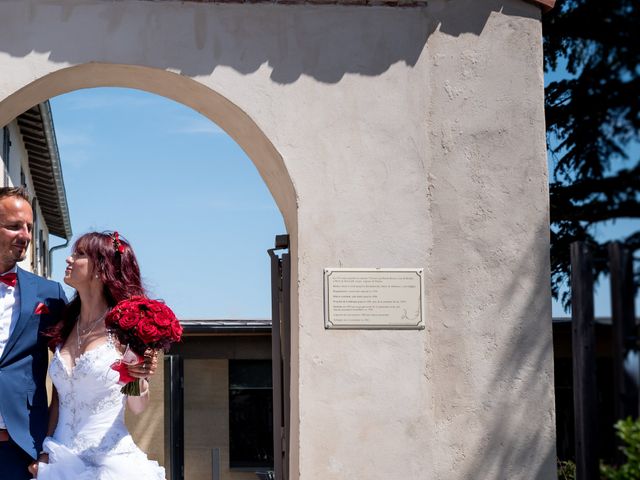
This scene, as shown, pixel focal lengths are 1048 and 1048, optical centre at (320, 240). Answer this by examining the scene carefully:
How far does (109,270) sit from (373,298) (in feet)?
5.51

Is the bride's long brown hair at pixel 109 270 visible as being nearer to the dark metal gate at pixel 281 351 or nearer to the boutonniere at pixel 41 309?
the boutonniere at pixel 41 309

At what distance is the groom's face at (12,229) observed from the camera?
5371 mm

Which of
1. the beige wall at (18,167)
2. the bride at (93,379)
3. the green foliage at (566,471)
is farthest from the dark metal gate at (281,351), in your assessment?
the beige wall at (18,167)

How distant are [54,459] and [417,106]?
299 centimetres

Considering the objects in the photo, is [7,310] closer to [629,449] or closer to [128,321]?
[128,321]

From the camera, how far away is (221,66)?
6289 mm

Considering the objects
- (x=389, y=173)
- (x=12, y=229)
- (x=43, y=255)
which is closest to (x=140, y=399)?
(x=12, y=229)

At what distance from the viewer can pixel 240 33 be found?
633cm

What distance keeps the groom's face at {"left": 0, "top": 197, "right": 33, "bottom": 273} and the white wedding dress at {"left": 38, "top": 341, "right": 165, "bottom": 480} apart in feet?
1.96

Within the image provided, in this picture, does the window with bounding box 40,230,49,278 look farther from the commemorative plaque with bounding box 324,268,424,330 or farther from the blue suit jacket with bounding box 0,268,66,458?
the blue suit jacket with bounding box 0,268,66,458

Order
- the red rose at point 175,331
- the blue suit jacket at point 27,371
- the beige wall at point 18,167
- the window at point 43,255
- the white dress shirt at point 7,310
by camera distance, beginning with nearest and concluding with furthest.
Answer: the red rose at point 175,331 < the blue suit jacket at point 27,371 < the white dress shirt at point 7,310 < the beige wall at point 18,167 < the window at point 43,255

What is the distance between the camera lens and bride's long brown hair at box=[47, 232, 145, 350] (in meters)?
5.33

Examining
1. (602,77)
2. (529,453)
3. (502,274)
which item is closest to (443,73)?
(502,274)

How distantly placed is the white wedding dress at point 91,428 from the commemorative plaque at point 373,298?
147 cm
